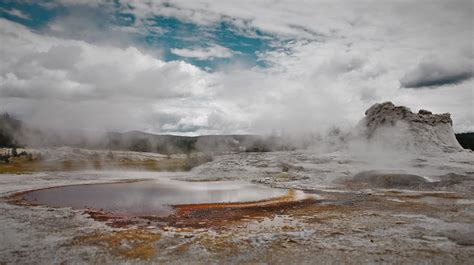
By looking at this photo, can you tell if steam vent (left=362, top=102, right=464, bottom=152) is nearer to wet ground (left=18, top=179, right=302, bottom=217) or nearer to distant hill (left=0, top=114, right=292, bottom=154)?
wet ground (left=18, top=179, right=302, bottom=217)

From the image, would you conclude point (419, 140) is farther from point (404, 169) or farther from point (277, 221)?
point (277, 221)

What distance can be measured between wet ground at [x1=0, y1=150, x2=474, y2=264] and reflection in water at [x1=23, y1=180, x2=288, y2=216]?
151cm

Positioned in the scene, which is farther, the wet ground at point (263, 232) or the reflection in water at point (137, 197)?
the reflection in water at point (137, 197)

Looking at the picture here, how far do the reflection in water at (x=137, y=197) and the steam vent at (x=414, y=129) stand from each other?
75.8 ft

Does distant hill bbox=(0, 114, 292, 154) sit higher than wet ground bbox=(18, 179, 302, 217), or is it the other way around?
distant hill bbox=(0, 114, 292, 154)

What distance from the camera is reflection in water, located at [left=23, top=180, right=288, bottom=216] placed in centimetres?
2144

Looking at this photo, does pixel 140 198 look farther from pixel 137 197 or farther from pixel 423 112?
pixel 423 112

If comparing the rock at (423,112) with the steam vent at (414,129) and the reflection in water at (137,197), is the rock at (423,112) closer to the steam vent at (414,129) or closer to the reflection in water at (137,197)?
the steam vent at (414,129)

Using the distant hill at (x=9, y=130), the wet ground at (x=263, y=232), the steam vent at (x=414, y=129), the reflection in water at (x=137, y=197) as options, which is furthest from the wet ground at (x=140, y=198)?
the distant hill at (x=9, y=130)

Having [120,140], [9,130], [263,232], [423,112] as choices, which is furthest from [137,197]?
[120,140]

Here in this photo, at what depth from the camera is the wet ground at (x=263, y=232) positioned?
458 inches

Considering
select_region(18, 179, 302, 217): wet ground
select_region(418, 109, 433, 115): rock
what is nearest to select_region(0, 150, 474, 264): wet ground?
select_region(18, 179, 302, 217): wet ground

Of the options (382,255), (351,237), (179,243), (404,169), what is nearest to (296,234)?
(351,237)

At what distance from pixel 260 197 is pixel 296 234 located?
11.9m
